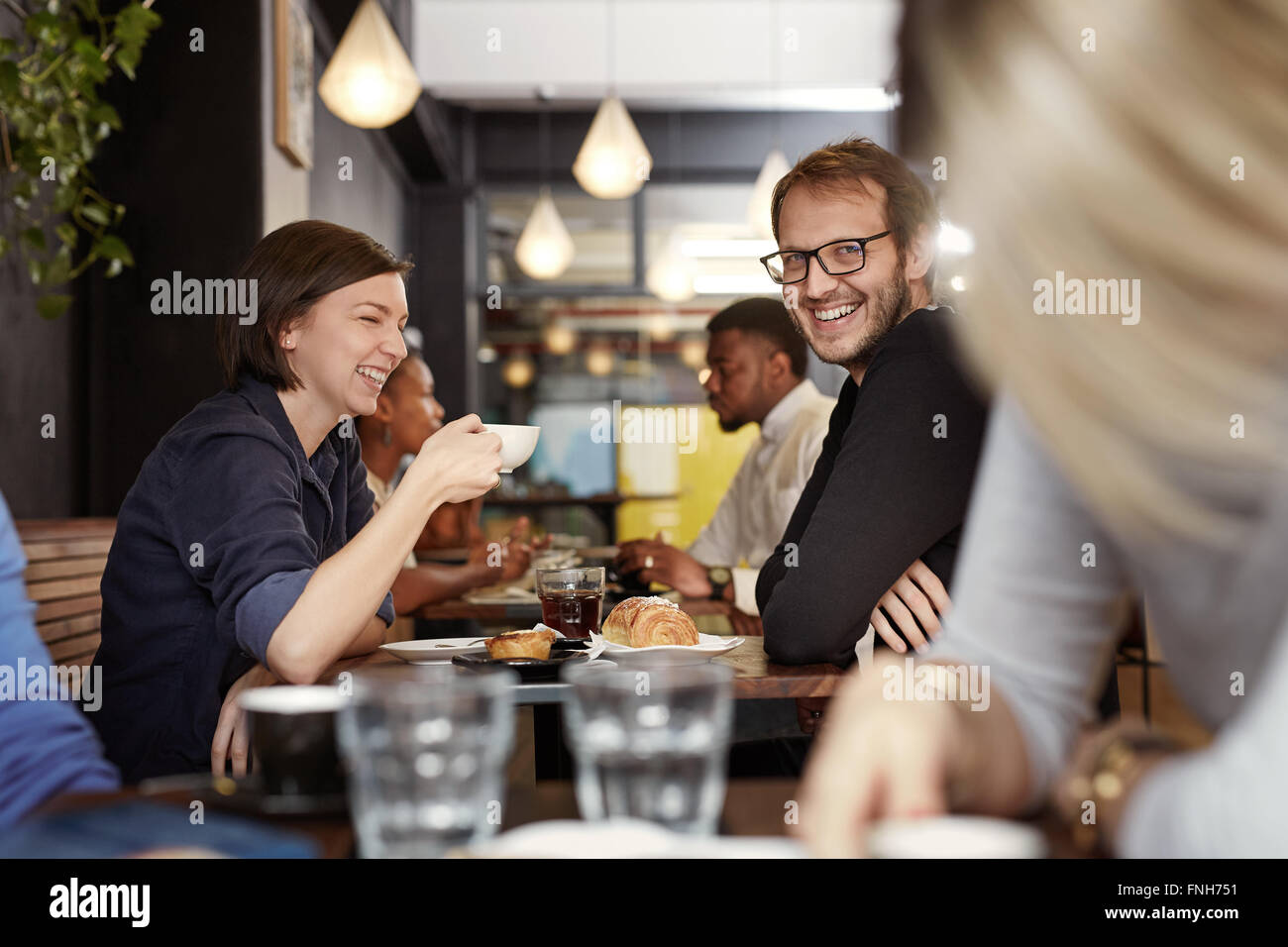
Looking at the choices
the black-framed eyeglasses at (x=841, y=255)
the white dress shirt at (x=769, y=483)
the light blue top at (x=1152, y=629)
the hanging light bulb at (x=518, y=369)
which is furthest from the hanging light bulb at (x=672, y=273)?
the light blue top at (x=1152, y=629)

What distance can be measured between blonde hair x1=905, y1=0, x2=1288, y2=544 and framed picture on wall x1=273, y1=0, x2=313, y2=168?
141 inches

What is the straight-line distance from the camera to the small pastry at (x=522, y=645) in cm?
158

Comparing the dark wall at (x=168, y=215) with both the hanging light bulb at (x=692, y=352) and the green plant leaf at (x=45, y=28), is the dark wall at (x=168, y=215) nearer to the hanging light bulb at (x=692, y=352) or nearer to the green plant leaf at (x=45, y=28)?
the green plant leaf at (x=45, y=28)

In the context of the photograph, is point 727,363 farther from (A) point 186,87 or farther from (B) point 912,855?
(B) point 912,855

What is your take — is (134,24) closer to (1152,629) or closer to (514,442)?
(514,442)

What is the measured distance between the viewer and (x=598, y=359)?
915 cm

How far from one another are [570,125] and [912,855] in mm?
8661

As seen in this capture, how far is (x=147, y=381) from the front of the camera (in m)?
3.50

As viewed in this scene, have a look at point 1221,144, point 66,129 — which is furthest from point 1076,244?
point 66,129

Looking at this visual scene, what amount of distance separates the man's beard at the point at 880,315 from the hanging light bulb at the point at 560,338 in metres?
7.15

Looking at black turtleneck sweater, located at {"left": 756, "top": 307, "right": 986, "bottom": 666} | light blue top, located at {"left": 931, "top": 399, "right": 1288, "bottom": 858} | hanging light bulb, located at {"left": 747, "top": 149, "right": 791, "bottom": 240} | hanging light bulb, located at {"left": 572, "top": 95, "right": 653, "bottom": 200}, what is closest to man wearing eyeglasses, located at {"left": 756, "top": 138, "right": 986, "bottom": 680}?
black turtleneck sweater, located at {"left": 756, "top": 307, "right": 986, "bottom": 666}

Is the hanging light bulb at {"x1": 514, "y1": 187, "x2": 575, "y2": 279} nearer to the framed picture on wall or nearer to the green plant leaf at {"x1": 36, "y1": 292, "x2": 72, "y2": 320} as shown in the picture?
the framed picture on wall

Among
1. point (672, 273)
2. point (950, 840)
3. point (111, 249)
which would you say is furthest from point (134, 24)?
point (672, 273)

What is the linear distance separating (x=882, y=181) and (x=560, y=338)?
23.6ft
